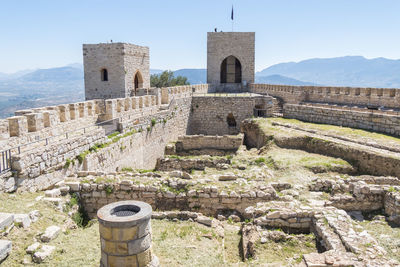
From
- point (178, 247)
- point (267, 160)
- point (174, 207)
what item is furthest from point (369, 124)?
point (178, 247)

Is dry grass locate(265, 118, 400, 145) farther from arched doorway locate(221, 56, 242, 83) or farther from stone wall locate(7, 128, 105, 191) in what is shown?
arched doorway locate(221, 56, 242, 83)

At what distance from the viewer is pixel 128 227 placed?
4.55 metres

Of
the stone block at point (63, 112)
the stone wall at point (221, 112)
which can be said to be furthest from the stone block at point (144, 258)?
the stone wall at point (221, 112)

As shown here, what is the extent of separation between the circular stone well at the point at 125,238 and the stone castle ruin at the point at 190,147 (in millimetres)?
2241

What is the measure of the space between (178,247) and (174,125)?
13.1m

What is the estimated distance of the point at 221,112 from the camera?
2175cm

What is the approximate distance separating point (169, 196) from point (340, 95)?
15532 millimetres

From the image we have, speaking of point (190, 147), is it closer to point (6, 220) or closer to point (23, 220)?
point (23, 220)

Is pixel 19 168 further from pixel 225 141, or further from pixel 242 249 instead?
pixel 225 141

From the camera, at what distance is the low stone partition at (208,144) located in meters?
17.4

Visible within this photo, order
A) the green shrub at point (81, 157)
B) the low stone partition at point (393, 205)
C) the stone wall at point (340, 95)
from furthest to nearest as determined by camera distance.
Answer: the stone wall at point (340, 95), the green shrub at point (81, 157), the low stone partition at point (393, 205)

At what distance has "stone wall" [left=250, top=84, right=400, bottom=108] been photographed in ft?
56.3

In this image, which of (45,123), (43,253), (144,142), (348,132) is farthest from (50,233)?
(348,132)

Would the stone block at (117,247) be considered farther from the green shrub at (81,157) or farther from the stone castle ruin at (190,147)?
the green shrub at (81,157)
